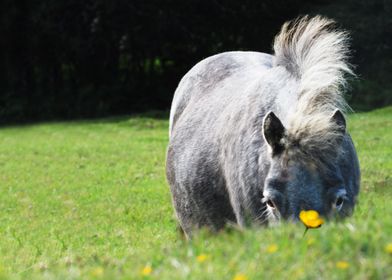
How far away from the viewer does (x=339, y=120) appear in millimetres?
4695

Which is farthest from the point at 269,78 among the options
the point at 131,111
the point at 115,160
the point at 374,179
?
the point at 131,111

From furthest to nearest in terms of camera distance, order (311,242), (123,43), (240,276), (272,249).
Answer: (123,43)
(311,242)
(272,249)
(240,276)

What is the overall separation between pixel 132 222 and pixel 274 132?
4.98 metres

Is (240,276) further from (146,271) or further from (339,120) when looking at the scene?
(339,120)

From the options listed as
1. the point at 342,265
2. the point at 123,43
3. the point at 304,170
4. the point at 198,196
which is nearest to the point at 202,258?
the point at 342,265

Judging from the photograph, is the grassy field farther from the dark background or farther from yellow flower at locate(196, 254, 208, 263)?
the dark background

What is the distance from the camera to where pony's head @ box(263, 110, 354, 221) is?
4363 millimetres

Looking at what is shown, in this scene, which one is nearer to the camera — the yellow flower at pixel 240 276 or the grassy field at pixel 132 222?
the yellow flower at pixel 240 276

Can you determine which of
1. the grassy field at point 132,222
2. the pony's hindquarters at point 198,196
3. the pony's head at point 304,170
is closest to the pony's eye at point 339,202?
the pony's head at point 304,170

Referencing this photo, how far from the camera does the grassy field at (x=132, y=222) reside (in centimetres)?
327

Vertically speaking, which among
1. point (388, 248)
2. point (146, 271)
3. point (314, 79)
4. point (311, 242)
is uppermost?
point (314, 79)

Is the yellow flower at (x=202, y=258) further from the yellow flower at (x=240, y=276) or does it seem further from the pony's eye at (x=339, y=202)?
the pony's eye at (x=339, y=202)

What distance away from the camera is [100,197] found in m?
11.3

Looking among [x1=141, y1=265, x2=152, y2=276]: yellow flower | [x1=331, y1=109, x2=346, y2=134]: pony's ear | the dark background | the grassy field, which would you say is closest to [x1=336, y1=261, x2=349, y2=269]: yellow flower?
the grassy field
